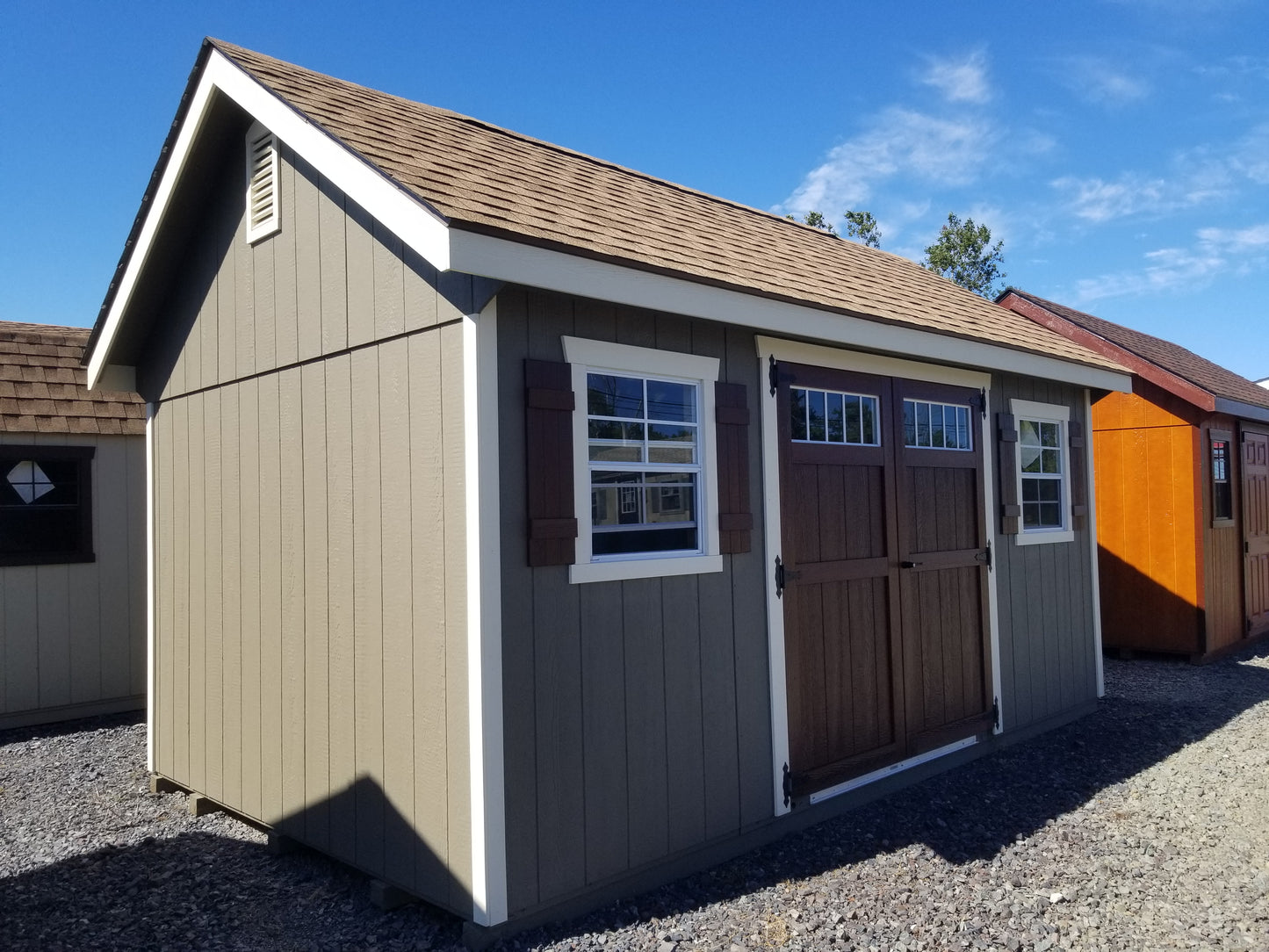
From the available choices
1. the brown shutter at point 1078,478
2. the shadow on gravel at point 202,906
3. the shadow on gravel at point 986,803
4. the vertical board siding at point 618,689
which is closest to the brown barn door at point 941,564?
the shadow on gravel at point 986,803

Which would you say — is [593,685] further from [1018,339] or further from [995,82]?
[995,82]

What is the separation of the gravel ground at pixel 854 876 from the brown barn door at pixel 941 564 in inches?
16.3

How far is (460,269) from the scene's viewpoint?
3150mm

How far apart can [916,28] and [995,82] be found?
4905mm

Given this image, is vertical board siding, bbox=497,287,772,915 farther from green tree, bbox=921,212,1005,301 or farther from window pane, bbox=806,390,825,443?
green tree, bbox=921,212,1005,301

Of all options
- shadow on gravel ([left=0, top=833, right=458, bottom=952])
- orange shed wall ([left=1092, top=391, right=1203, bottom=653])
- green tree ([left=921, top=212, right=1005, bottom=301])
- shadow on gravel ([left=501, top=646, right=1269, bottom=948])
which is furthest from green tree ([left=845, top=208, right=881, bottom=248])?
shadow on gravel ([left=0, top=833, right=458, bottom=952])

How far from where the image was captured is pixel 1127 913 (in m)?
3.68

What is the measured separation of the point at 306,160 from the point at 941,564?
4.35 m

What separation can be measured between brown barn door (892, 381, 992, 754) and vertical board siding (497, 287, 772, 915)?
1.40 m

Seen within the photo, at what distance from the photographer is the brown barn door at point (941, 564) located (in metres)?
5.52

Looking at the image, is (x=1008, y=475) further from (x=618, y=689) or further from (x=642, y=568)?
(x=618, y=689)

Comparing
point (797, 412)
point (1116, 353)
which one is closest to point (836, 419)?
point (797, 412)

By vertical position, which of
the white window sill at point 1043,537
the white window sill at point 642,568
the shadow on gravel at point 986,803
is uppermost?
the white window sill at point 642,568

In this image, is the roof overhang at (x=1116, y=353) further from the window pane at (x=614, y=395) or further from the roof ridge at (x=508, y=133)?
the window pane at (x=614, y=395)
